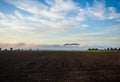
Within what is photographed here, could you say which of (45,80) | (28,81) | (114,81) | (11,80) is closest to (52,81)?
(45,80)

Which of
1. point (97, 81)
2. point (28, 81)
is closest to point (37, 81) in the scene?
point (28, 81)

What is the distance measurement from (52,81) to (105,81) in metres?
3.14

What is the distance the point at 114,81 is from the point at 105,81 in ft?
1.70

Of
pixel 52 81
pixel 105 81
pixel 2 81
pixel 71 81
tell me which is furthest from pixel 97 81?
pixel 2 81

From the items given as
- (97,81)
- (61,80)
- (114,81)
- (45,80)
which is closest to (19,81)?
(45,80)

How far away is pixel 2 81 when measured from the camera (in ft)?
44.1

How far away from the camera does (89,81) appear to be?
43.8 feet

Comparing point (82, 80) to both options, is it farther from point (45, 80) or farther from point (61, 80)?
point (45, 80)

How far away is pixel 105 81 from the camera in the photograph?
43.8ft

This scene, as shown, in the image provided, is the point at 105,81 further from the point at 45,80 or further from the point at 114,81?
the point at 45,80

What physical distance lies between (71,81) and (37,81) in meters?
2.04

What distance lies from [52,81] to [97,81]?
2671 mm

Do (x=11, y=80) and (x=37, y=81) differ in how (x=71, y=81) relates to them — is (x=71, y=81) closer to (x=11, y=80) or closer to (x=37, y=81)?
(x=37, y=81)

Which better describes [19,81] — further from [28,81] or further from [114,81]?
[114,81]
